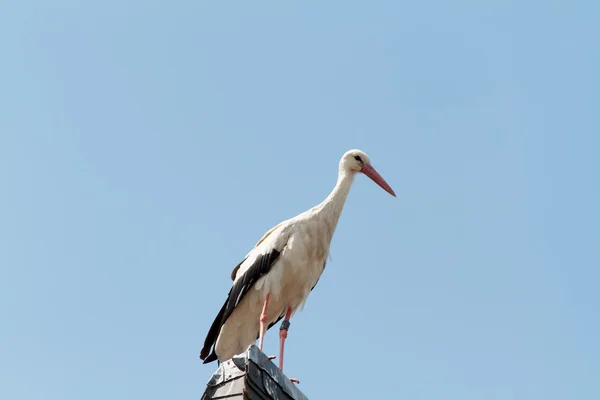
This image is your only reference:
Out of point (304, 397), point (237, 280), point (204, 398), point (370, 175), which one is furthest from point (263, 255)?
point (204, 398)

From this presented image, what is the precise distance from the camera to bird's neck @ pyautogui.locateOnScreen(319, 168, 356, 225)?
10797 mm

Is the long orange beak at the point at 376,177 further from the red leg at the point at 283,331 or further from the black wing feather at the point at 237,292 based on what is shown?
the red leg at the point at 283,331

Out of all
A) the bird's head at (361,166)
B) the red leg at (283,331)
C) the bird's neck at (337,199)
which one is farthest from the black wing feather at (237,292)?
the bird's head at (361,166)

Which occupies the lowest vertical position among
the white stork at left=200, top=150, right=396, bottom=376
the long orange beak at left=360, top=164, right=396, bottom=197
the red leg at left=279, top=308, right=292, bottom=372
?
the red leg at left=279, top=308, right=292, bottom=372

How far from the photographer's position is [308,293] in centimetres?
1054

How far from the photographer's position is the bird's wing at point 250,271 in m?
10.4

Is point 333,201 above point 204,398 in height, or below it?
above

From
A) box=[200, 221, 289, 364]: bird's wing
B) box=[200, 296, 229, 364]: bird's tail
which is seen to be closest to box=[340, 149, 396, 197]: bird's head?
box=[200, 221, 289, 364]: bird's wing

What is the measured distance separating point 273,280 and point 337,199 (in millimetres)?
1334

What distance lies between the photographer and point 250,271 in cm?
1041

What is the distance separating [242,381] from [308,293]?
15.6 feet

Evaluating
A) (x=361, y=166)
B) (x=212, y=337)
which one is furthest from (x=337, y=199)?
(x=212, y=337)

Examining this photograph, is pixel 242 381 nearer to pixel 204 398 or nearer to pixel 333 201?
pixel 204 398

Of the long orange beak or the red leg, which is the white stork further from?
the long orange beak
